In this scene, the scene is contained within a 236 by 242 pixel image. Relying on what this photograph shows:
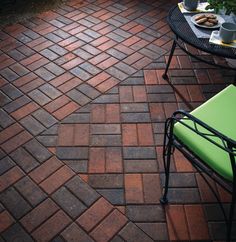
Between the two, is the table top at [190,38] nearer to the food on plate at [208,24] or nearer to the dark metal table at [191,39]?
the dark metal table at [191,39]

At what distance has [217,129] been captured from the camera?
166 centimetres

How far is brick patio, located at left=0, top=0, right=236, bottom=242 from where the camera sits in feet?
6.17

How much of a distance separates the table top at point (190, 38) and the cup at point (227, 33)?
0.19 ft

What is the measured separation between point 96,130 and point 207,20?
121cm

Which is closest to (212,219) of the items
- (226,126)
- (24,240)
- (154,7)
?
(226,126)

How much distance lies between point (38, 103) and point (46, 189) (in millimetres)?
901

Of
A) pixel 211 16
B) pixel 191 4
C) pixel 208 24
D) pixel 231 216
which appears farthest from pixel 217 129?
pixel 191 4

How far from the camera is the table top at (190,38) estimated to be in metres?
2.09

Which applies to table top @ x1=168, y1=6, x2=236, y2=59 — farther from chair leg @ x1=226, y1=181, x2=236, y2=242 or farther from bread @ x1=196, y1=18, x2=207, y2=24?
chair leg @ x1=226, y1=181, x2=236, y2=242

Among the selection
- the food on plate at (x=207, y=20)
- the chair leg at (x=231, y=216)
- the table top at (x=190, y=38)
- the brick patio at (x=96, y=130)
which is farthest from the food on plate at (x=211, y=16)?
the chair leg at (x=231, y=216)

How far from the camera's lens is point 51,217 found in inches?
74.8

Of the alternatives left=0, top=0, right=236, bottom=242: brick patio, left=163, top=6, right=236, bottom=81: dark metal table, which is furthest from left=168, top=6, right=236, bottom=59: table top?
Answer: left=0, top=0, right=236, bottom=242: brick patio

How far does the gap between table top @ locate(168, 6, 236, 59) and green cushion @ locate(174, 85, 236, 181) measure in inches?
12.7

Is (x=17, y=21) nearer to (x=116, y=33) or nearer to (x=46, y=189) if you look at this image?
(x=116, y=33)
